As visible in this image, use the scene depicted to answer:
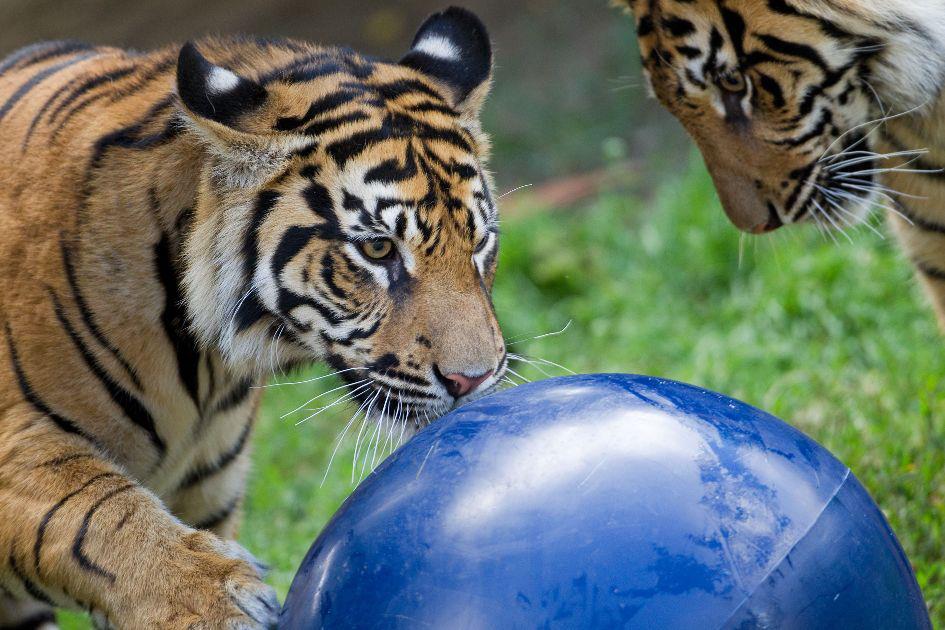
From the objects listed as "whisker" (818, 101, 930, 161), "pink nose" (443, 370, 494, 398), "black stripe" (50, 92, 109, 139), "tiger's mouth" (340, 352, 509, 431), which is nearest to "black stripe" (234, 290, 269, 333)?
"tiger's mouth" (340, 352, 509, 431)

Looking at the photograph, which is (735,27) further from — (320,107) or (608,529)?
(608,529)

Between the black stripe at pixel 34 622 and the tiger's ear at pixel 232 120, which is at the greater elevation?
the tiger's ear at pixel 232 120

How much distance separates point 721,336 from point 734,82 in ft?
7.42

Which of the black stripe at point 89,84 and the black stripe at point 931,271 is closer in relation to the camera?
the black stripe at point 89,84

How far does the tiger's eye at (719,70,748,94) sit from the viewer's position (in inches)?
126

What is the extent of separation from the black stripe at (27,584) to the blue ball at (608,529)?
0.83 m

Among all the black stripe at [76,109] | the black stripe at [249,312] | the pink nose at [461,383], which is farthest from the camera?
the black stripe at [76,109]

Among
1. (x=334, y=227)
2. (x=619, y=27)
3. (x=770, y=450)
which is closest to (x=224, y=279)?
(x=334, y=227)

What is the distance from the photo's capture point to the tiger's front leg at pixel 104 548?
2410 mm

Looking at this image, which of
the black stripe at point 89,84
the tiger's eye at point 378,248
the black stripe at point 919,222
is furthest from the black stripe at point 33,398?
the black stripe at point 919,222

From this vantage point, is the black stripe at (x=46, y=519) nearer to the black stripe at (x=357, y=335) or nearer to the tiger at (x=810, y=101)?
the black stripe at (x=357, y=335)

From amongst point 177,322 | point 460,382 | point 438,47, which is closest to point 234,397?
point 177,322

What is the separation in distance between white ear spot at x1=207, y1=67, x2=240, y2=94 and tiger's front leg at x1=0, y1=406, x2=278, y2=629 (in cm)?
88

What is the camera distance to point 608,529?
200 cm
